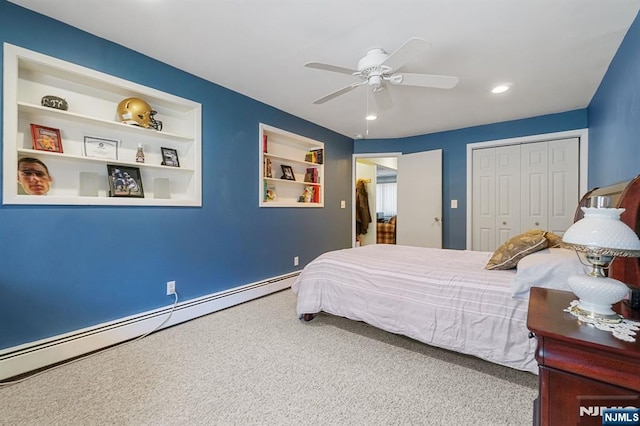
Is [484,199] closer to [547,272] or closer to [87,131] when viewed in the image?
[547,272]

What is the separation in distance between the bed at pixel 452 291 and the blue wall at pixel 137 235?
105 cm

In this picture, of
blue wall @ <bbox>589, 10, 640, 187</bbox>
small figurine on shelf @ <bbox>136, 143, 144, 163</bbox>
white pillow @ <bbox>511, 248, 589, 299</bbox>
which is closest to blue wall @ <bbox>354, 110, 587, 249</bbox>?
blue wall @ <bbox>589, 10, 640, 187</bbox>

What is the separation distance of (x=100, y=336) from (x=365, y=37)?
301cm

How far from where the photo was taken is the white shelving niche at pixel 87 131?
177 cm

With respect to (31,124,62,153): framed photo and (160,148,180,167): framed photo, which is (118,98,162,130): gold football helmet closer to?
(160,148,180,167): framed photo

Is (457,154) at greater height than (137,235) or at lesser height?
greater

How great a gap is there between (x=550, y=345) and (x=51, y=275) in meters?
2.80

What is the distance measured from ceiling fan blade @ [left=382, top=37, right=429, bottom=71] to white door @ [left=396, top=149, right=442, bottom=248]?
286 cm

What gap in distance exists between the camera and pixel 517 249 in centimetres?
188

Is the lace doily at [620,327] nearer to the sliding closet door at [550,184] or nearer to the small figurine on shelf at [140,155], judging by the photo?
the small figurine on shelf at [140,155]

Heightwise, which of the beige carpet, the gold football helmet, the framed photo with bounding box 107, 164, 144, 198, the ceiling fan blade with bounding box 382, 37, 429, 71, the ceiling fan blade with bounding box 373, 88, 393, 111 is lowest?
the beige carpet

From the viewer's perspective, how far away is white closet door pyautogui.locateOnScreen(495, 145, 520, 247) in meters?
3.91

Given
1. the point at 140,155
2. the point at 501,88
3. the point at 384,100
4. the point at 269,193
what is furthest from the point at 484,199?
the point at 140,155

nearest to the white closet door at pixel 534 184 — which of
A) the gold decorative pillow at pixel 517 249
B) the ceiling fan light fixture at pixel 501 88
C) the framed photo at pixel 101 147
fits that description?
the ceiling fan light fixture at pixel 501 88
